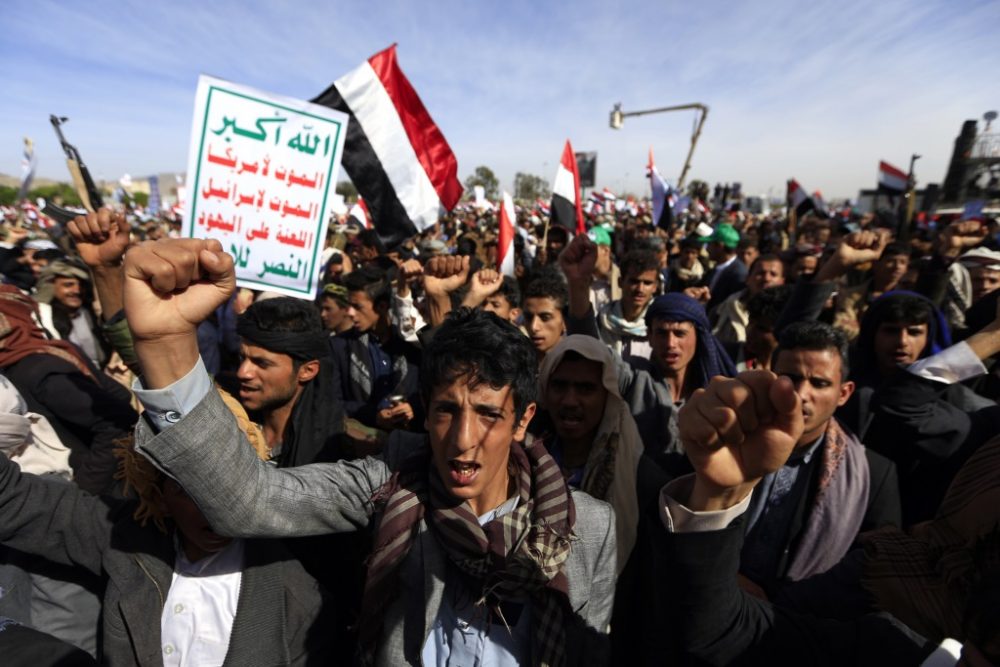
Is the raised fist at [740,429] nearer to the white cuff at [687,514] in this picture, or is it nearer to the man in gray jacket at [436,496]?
the white cuff at [687,514]

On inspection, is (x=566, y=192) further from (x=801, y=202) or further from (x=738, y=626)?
(x=801, y=202)

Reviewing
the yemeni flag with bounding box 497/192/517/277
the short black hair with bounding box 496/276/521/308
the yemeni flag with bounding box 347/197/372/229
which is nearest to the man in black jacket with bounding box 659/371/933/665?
the short black hair with bounding box 496/276/521/308

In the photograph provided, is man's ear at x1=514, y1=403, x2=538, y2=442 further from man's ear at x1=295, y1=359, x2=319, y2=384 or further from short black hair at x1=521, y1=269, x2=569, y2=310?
short black hair at x1=521, y1=269, x2=569, y2=310

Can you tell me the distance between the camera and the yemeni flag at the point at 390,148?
330 cm

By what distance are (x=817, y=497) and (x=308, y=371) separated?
2.40 meters

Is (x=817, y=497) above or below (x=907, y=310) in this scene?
below

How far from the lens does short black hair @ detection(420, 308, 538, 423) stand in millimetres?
1531

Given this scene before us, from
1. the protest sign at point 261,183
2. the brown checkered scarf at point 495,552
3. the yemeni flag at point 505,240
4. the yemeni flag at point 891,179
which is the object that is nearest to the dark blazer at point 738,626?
the brown checkered scarf at point 495,552

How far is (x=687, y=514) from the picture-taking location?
3.55 ft

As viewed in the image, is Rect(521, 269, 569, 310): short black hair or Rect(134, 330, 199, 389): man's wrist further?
Rect(521, 269, 569, 310): short black hair

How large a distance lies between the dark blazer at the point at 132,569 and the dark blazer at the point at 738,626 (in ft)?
4.05

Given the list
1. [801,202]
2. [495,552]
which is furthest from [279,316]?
[801,202]

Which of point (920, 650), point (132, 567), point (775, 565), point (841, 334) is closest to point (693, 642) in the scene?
point (920, 650)

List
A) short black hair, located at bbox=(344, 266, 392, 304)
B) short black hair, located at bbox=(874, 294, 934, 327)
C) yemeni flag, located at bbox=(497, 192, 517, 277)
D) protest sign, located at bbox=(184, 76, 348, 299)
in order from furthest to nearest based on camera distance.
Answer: yemeni flag, located at bbox=(497, 192, 517, 277)
short black hair, located at bbox=(344, 266, 392, 304)
short black hair, located at bbox=(874, 294, 934, 327)
protest sign, located at bbox=(184, 76, 348, 299)
